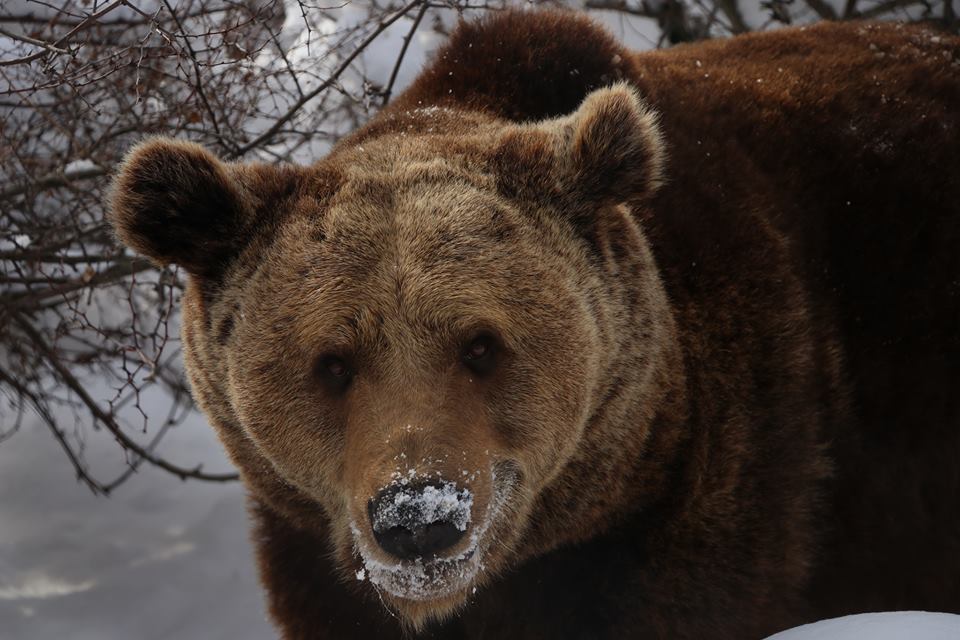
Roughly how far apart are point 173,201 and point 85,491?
3284mm

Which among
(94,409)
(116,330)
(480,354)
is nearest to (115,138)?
(116,330)

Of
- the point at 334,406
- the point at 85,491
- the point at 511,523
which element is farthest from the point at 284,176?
the point at 85,491

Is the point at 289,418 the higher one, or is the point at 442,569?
the point at 289,418

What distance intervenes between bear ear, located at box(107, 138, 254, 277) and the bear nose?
38.0 inches

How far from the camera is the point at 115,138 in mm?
5367

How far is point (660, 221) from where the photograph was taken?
12.2ft

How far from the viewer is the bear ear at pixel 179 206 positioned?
3012mm

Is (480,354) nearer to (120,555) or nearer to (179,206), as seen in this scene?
(179,206)

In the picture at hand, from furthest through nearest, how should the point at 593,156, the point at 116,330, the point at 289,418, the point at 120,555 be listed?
the point at 120,555, the point at 116,330, the point at 593,156, the point at 289,418

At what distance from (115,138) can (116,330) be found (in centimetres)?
93

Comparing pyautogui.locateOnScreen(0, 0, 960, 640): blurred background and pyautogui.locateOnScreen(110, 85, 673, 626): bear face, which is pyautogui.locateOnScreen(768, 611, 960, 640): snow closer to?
pyautogui.locateOnScreen(110, 85, 673, 626): bear face

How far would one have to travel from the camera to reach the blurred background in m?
4.93

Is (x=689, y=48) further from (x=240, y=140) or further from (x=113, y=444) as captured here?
(x=113, y=444)

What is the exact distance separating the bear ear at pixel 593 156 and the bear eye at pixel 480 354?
1.72 feet
